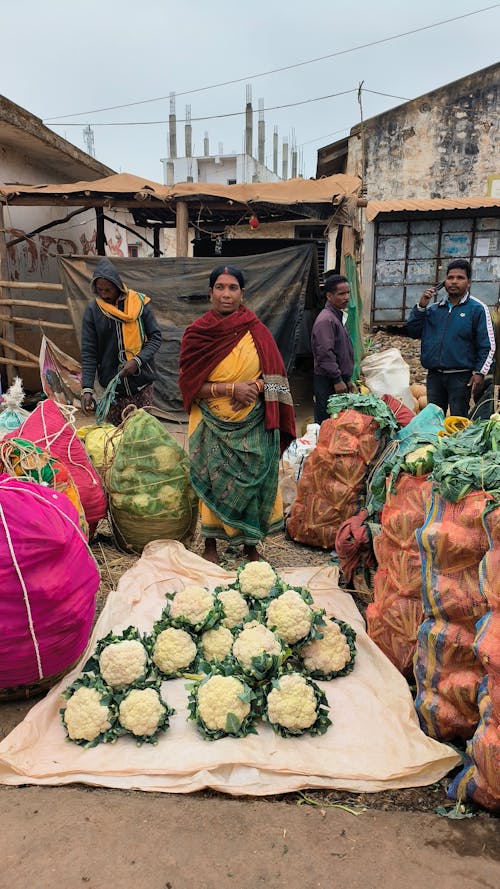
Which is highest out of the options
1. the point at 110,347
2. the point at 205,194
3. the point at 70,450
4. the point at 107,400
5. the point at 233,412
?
the point at 205,194

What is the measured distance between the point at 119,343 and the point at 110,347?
0.09 metres

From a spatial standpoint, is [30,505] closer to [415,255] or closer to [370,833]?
[370,833]

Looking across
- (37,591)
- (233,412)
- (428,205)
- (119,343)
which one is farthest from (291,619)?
(428,205)

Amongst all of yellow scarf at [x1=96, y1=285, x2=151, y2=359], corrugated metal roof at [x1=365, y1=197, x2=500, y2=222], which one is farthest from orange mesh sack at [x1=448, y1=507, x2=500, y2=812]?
corrugated metal roof at [x1=365, y1=197, x2=500, y2=222]

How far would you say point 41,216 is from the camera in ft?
29.4

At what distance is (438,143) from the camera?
43.9 feet

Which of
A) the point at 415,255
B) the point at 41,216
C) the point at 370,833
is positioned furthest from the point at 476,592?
the point at 415,255

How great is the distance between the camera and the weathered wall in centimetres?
1298

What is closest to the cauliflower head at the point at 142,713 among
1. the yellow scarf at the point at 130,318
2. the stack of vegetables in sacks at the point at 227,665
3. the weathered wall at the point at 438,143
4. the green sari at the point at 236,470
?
the stack of vegetables in sacks at the point at 227,665

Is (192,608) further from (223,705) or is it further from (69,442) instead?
(69,442)

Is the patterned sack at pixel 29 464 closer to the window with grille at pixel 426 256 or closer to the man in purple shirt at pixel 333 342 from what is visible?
the man in purple shirt at pixel 333 342

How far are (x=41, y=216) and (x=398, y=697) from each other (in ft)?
29.4

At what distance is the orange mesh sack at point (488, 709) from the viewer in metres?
1.65

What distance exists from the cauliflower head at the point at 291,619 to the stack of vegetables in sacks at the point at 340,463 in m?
1.38
